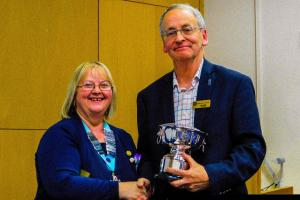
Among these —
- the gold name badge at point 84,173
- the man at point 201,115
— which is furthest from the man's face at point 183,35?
the gold name badge at point 84,173

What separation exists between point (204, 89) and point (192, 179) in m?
0.39

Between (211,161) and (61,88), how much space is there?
2042mm

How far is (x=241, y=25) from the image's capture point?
3912mm

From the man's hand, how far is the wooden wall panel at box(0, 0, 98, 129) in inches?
80.1

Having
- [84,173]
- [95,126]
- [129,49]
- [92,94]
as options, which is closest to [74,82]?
[92,94]

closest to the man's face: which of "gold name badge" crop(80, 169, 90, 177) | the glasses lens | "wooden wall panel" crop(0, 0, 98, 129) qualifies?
the glasses lens

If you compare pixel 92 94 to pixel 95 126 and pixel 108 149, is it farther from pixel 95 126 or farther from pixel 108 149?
pixel 108 149

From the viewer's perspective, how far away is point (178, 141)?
174 centimetres

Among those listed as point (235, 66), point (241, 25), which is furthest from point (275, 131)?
point (241, 25)

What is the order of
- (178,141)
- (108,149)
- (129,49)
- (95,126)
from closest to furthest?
(178,141) < (108,149) < (95,126) < (129,49)

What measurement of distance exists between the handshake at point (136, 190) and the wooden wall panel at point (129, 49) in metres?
1.86

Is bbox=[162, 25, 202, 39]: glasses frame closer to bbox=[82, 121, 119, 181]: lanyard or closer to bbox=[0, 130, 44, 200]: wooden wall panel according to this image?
bbox=[82, 121, 119, 181]: lanyard

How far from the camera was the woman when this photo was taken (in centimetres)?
187

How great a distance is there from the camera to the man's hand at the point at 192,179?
160 cm
